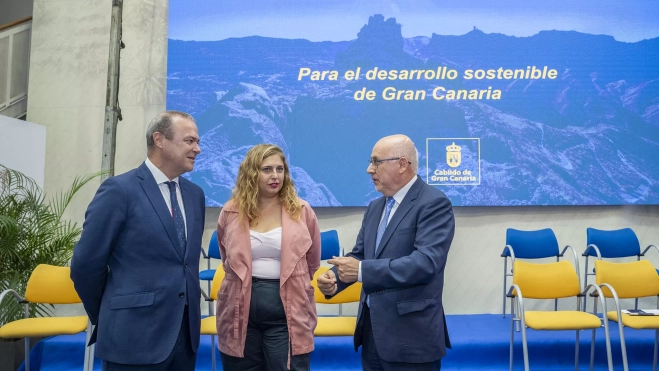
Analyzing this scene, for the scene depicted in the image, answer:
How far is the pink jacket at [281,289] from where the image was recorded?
7.90ft

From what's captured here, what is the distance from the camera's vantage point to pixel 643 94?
6.04 metres

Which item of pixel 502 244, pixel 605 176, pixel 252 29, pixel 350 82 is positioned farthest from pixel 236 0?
pixel 605 176

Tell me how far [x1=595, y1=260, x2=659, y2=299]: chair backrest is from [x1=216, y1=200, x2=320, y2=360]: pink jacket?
3160 mm

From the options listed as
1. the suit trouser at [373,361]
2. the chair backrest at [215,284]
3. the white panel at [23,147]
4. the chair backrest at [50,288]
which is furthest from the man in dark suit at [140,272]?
the white panel at [23,147]

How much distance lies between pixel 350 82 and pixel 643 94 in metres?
3.07

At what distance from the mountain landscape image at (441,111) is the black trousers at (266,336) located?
11.9ft

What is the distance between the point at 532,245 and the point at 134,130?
4459 mm

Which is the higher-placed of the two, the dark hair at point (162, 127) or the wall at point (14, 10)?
the wall at point (14, 10)

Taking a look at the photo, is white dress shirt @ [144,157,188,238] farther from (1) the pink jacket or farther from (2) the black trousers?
(2) the black trousers

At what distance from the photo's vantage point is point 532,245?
576cm

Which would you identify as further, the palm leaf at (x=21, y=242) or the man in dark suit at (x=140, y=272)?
the palm leaf at (x=21, y=242)

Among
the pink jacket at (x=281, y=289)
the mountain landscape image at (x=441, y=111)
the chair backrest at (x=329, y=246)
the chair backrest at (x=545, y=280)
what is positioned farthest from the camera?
the mountain landscape image at (x=441, y=111)

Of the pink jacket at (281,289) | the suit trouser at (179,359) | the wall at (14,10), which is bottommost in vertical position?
the suit trouser at (179,359)

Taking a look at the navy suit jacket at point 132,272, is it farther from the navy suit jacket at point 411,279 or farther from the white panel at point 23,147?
the white panel at point 23,147
